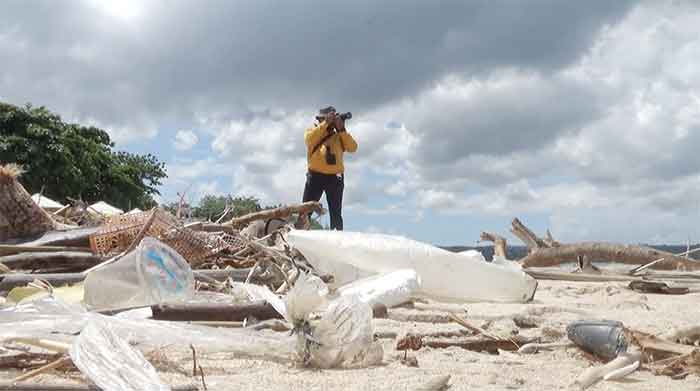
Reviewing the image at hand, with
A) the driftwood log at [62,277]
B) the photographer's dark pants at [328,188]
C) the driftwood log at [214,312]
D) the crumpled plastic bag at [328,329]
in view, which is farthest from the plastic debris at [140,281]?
the photographer's dark pants at [328,188]

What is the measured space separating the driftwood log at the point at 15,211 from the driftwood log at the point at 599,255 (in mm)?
4384

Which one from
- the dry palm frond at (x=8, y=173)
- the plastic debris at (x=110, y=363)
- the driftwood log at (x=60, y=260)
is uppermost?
the dry palm frond at (x=8, y=173)

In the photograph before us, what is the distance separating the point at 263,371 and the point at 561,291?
11.6ft

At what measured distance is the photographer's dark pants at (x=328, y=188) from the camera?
7.55m

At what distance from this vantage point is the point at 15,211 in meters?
5.89

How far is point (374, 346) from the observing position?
2.44 meters

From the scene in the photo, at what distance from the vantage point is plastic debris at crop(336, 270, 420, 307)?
3781 mm

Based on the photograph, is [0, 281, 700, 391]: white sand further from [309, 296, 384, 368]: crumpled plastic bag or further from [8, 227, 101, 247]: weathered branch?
[8, 227, 101, 247]: weathered branch

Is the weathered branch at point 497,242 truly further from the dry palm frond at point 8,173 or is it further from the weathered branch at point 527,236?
the dry palm frond at point 8,173

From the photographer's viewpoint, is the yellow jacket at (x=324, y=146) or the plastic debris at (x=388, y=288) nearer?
the plastic debris at (x=388, y=288)

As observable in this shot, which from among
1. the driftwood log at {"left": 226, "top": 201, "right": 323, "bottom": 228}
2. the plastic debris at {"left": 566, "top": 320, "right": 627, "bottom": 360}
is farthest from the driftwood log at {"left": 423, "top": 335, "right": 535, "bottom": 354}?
the driftwood log at {"left": 226, "top": 201, "right": 323, "bottom": 228}

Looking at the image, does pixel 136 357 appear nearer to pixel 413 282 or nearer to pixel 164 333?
pixel 164 333

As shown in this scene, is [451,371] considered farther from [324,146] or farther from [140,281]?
[324,146]

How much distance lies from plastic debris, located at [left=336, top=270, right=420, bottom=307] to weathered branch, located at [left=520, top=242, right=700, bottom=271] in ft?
11.5
